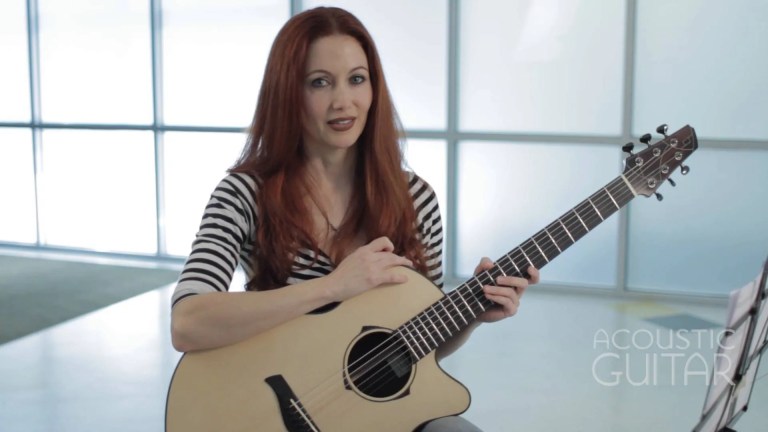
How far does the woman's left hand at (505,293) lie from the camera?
1576mm

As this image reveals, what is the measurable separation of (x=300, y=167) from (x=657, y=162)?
663mm

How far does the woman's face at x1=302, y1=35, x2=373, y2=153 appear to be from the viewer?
65.0 inches

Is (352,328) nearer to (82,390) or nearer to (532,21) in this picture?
(82,390)

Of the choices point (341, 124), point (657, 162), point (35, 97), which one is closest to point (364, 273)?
Answer: point (341, 124)

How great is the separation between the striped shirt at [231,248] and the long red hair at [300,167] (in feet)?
0.06

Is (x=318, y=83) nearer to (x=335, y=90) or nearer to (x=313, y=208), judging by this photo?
(x=335, y=90)

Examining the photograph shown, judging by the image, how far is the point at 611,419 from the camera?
2840mm

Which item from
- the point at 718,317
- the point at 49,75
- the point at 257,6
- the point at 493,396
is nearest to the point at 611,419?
the point at 493,396

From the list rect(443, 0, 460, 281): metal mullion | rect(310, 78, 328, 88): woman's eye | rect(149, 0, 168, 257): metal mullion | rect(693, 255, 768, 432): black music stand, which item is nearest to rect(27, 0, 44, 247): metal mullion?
rect(149, 0, 168, 257): metal mullion

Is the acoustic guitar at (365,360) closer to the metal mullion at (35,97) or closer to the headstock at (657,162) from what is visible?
the headstock at (657,162)

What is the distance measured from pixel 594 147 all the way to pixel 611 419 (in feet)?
6.23

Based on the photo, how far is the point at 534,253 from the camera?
1.61 m

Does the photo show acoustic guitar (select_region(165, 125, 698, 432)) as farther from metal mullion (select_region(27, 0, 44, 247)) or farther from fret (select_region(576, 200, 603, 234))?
metal mullion (select_region(27, 0, 44, 247))

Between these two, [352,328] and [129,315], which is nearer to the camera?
[352,328]
